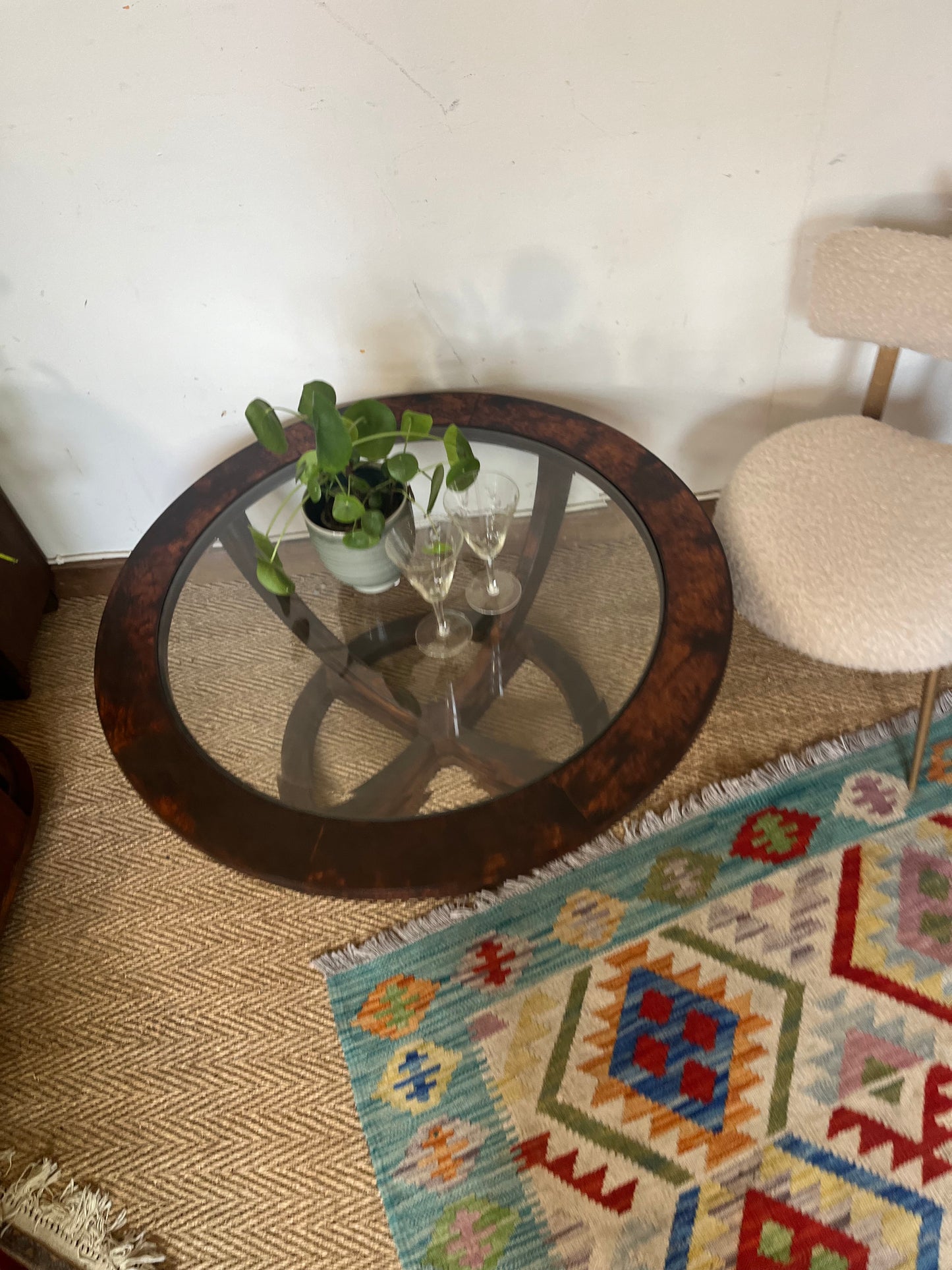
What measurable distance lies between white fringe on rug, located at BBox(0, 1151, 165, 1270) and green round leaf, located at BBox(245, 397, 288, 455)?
971mm

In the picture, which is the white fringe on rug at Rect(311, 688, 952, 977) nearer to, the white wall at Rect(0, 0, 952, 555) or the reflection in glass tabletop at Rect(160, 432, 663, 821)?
the reflection in glass tabletop at Rect(160, 432, 663, 821)

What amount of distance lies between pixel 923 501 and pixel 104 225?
1134mm

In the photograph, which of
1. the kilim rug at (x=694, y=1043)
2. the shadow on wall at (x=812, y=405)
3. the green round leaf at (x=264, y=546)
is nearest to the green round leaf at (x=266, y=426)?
the green round leaf at (x=264, y=546)

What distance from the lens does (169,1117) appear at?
1076 millimetres

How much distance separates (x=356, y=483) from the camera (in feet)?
2.90

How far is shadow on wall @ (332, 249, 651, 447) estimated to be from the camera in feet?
3.89

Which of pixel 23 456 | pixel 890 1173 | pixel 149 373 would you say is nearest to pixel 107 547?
pixel 23 456

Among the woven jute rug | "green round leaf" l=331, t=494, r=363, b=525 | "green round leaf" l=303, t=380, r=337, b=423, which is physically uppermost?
"green round leaf" l=303, t=380, r=337, b=423

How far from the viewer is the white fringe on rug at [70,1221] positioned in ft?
3.23

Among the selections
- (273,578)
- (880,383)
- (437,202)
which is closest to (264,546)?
(273,578)

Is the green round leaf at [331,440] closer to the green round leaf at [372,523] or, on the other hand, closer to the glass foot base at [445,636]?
the green round leaf at [372,523]

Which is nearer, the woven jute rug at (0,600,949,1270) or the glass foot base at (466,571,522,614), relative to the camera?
the glass foot base at (466,571,522,614)

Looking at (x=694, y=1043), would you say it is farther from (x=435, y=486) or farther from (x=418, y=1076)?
(x=435, y=486)

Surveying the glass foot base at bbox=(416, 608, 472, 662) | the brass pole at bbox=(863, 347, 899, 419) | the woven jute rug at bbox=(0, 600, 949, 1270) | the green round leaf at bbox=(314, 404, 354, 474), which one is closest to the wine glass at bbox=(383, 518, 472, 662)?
the glass foot base at bbox=(416, 608, 472, 662)
